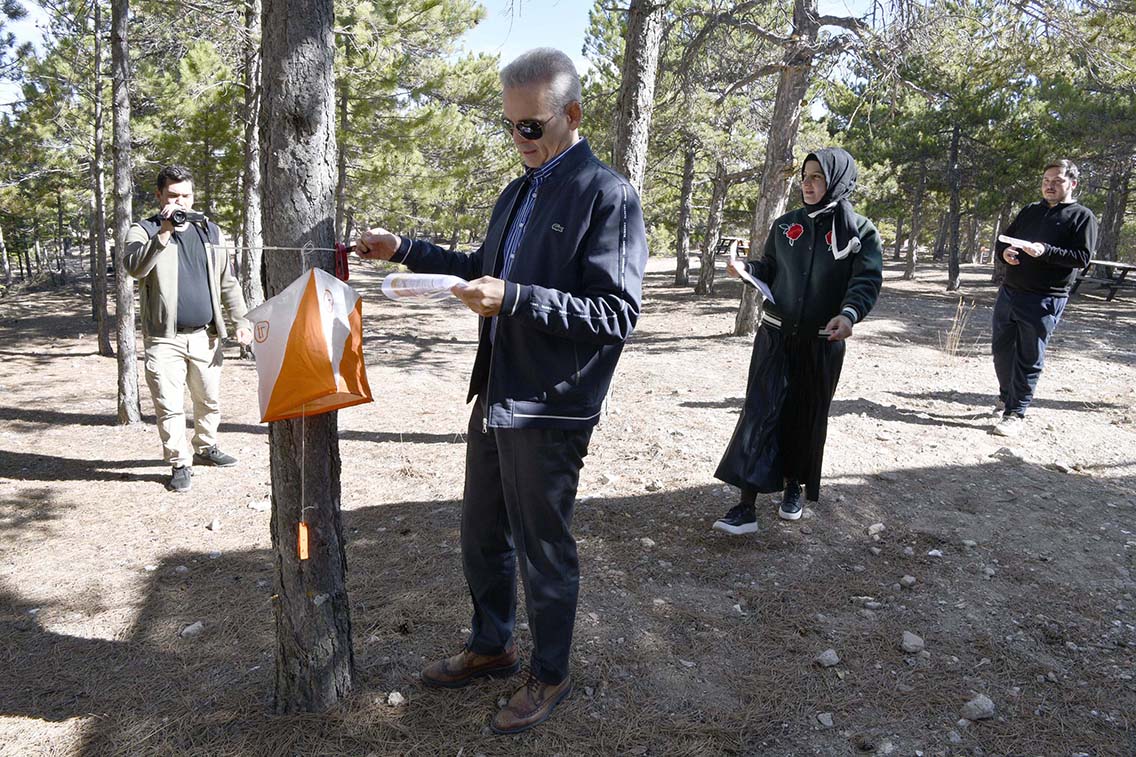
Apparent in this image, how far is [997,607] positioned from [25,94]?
16.3 meters

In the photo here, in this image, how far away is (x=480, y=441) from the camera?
7.96ft

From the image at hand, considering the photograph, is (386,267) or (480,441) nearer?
(480,441)

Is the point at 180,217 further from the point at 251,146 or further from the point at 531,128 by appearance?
the point at 251,146

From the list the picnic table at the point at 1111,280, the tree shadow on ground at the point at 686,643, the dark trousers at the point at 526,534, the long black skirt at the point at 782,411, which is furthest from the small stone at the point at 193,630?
the picnic table at the point at 1111,280

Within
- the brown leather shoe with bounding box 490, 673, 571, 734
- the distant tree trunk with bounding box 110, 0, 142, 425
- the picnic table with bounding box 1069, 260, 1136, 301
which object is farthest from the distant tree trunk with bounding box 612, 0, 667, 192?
the picnic table with bounding box 1069, 260, 1136, 301

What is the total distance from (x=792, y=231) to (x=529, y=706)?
8.93 feet

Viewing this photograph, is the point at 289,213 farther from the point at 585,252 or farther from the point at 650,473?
the point at 650,473

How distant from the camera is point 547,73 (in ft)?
6.82

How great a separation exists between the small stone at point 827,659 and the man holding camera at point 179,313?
396 centimetres

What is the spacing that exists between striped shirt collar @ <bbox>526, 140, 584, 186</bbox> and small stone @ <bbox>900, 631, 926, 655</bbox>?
7.95ft

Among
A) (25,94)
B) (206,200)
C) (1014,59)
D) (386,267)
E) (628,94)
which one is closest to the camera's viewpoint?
(628,94)

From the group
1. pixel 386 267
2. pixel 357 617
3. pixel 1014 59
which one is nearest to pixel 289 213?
pixel 357 617

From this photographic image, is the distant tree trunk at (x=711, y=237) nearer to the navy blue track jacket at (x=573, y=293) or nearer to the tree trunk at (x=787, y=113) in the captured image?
the tree trunk at (x=787, y=113)

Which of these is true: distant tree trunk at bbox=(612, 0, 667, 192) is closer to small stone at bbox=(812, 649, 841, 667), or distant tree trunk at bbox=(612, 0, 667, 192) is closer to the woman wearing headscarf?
the woman wearing headscarf
